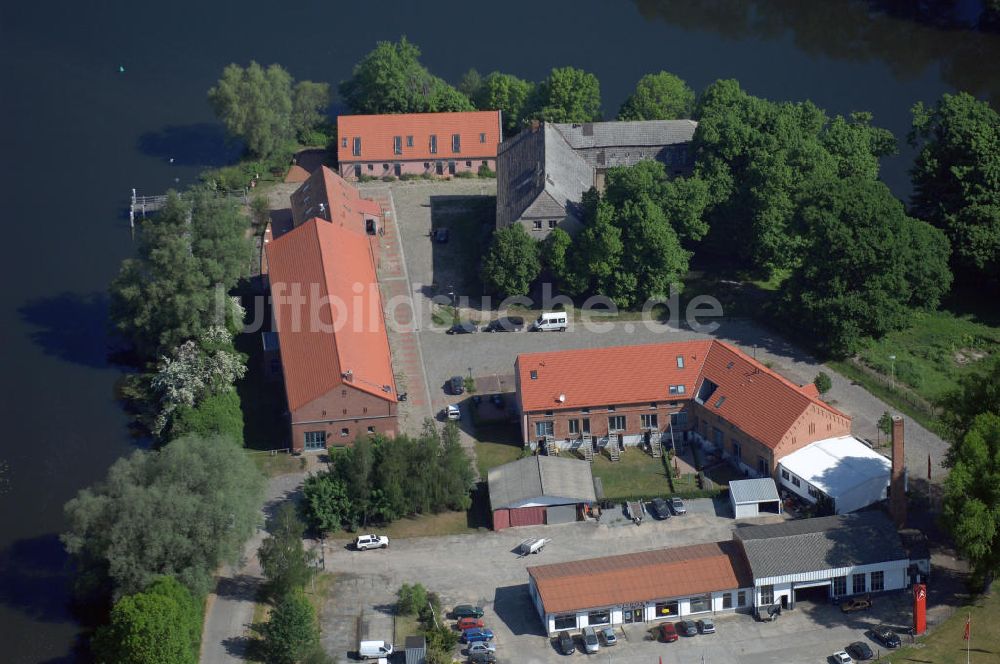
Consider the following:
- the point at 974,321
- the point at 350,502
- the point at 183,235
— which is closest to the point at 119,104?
the point at 183,235

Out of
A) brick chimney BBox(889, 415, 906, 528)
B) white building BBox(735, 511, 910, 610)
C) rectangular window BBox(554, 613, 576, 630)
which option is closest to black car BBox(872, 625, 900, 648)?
white building BBox(735, 511, 910, 610)

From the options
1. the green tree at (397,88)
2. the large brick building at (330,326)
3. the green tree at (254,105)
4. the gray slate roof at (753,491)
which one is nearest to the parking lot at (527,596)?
A: the gray slate roof at (753,491)

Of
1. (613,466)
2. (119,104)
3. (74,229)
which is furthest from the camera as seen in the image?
(119,104)

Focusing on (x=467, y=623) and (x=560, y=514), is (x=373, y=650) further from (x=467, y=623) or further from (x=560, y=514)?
(x=560, y=514)

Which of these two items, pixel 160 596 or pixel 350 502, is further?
pixel 350 502

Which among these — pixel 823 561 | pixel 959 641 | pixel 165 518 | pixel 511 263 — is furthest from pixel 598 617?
pixel 511 263

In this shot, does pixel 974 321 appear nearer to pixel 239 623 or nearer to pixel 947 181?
pixel 947 181

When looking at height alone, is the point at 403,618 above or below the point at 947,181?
below

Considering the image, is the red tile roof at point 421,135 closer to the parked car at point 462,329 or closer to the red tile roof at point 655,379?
the parked car at point 462,329
